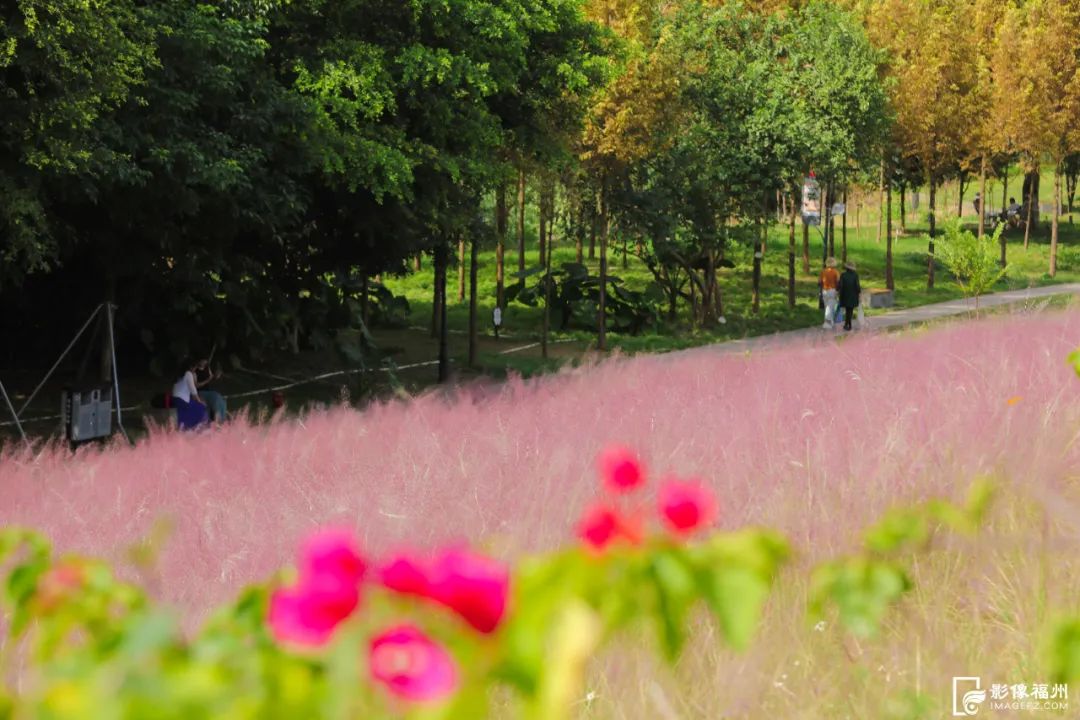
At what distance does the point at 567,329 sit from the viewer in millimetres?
32875

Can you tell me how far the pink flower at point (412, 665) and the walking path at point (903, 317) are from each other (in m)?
24.0

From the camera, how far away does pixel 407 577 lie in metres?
1.45

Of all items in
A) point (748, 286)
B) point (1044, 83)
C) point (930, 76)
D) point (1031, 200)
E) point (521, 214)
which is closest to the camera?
point (521, 214)

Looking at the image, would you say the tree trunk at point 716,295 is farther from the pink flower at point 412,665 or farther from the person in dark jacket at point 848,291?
A: the pink flower at point 412,665

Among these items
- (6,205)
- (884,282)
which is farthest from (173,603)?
(884,282)

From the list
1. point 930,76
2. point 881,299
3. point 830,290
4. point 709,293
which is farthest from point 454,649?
point 930,76

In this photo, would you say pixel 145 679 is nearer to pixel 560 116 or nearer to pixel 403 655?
pixel 403 655

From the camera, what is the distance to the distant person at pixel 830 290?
2977 cm

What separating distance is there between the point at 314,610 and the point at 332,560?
0.24ft

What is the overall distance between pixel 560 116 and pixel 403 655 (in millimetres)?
23617

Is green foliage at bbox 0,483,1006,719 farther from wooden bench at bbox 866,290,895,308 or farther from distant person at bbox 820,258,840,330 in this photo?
wooden bench at bbox 866,290,895,308

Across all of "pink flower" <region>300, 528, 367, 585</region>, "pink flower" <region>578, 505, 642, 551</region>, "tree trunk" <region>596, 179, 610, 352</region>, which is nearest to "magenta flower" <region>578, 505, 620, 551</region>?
"pink flower" <region>578, 505, 642, 551</region>

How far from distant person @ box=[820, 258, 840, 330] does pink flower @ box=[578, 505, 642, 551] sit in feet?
94.5

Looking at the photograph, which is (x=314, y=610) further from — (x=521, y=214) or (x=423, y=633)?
(x=521, y=214)
